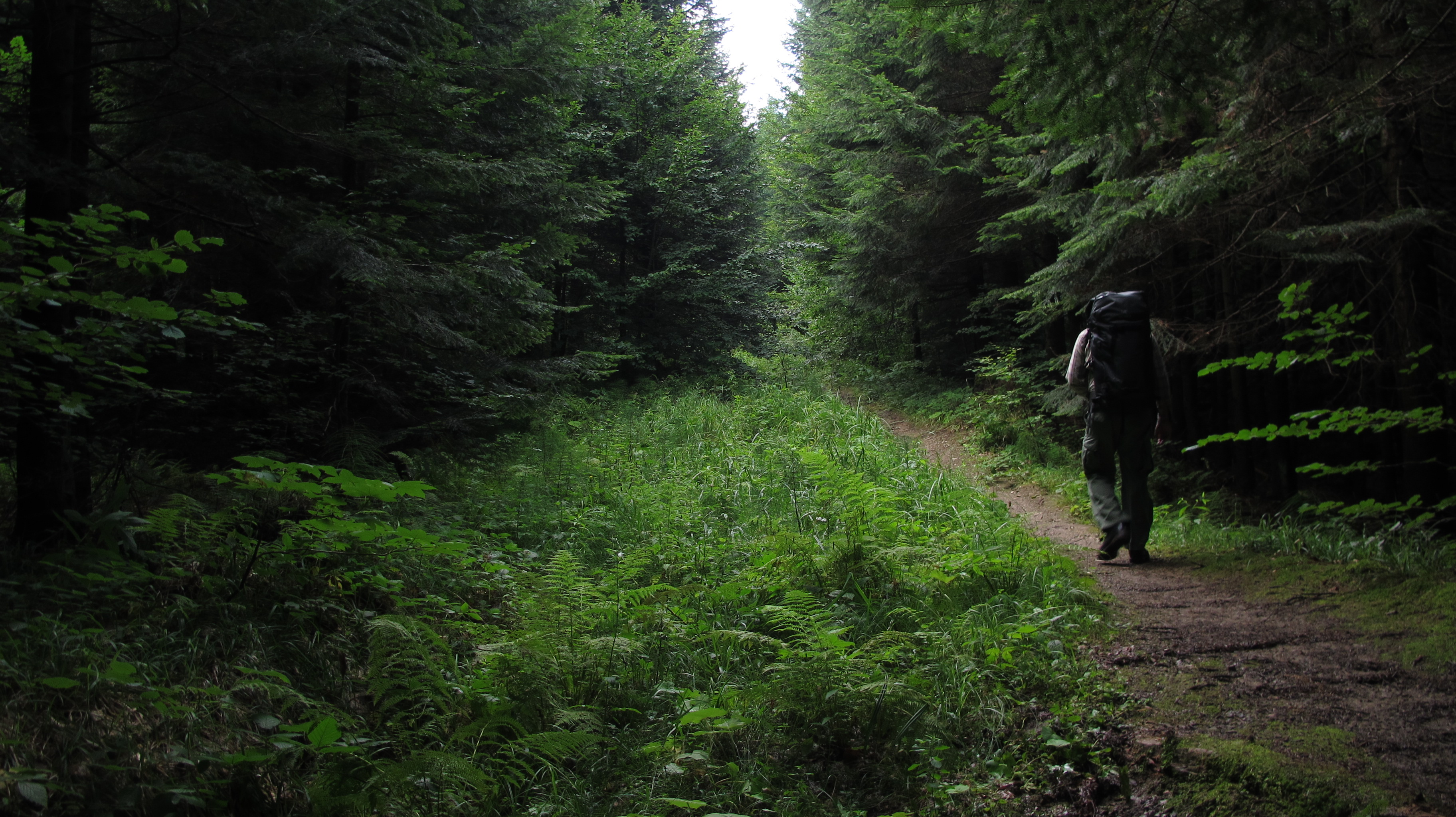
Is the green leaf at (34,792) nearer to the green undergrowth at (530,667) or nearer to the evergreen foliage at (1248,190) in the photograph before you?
the green undergrowth at (530,667)

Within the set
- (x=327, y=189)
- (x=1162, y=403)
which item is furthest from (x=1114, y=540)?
(x=327, y=189)

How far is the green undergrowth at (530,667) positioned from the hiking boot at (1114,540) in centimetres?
69

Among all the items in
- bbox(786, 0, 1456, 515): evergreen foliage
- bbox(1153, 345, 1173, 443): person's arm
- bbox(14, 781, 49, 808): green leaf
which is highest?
bbox(786, 0, 1456, 515): evergreen foliage

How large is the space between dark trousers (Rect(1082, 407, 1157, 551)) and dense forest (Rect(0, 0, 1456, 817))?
0.79m

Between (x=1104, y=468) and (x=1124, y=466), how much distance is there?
0.54ft

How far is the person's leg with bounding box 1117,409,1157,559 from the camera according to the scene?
5707 mm

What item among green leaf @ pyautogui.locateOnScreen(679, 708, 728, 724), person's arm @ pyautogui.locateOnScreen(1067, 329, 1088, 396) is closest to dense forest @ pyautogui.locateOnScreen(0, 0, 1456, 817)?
green leaf @ pyautogui.locateOnScreen(679, 708, 728, 724)

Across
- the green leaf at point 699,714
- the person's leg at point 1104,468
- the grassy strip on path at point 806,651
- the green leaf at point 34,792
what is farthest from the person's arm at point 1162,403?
the green leaf at point 34,792

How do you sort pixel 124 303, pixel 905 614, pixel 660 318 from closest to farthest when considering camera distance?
pixel 124 303
pixel 905 614
pixel 660 318

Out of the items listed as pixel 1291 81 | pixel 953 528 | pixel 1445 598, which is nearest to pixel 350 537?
pixel 953 528

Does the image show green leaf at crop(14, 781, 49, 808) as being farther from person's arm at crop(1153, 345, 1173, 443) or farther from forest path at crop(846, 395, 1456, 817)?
person's arm at crop(1153, 345, 1173, 443)

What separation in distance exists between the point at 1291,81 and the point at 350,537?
792cm

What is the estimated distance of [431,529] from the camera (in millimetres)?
6227

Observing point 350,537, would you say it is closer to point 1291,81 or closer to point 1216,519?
point 1291,81
